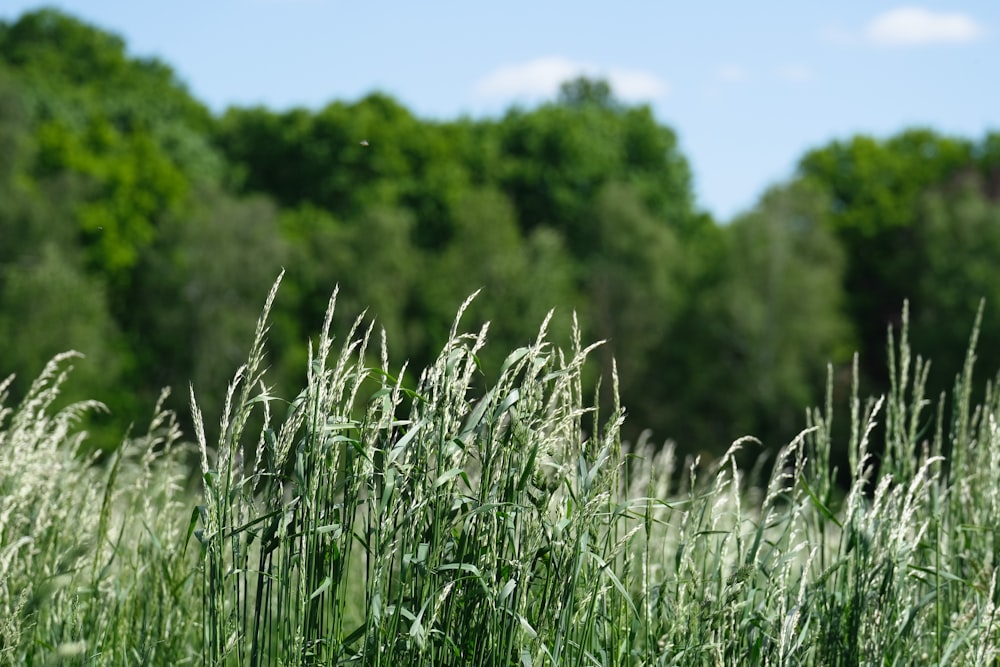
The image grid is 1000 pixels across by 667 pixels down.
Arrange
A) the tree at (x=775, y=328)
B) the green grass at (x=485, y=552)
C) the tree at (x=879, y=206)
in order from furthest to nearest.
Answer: the tree at (x=879, y=206), the tree at (x=775, y=328), the green grass at (x=485, y=552)

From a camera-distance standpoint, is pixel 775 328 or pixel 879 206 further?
pixel 879 206

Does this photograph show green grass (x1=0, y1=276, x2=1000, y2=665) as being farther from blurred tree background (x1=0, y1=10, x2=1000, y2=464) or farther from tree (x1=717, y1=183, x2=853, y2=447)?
tree (x1=717, y1=183, x2=853, y2=447)

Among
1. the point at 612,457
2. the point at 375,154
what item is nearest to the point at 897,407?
the point at 612,457

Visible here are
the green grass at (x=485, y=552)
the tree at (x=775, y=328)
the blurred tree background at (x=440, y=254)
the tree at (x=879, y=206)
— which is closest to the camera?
the green grass at (x=485, y=552)

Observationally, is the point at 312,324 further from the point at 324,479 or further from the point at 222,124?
the point at 324,479

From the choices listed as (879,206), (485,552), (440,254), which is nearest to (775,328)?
(879,206)

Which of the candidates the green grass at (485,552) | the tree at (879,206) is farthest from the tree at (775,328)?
the green grass at (485,552)

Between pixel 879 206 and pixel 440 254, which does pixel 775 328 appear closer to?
pixel 879 206

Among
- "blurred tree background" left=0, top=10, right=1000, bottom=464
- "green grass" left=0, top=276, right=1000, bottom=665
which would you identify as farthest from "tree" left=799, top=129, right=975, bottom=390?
"green grass" left=0, top=276, right=1000, bottom=665

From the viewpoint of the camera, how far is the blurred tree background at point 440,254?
30.8 meters

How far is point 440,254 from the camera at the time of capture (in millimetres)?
36906

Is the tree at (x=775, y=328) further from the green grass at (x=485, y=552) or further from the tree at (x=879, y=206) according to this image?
the green grass at (x=485, y=552)

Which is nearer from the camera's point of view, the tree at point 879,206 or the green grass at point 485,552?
the green grass at point 485,552

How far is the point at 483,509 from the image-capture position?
293 centimetres
